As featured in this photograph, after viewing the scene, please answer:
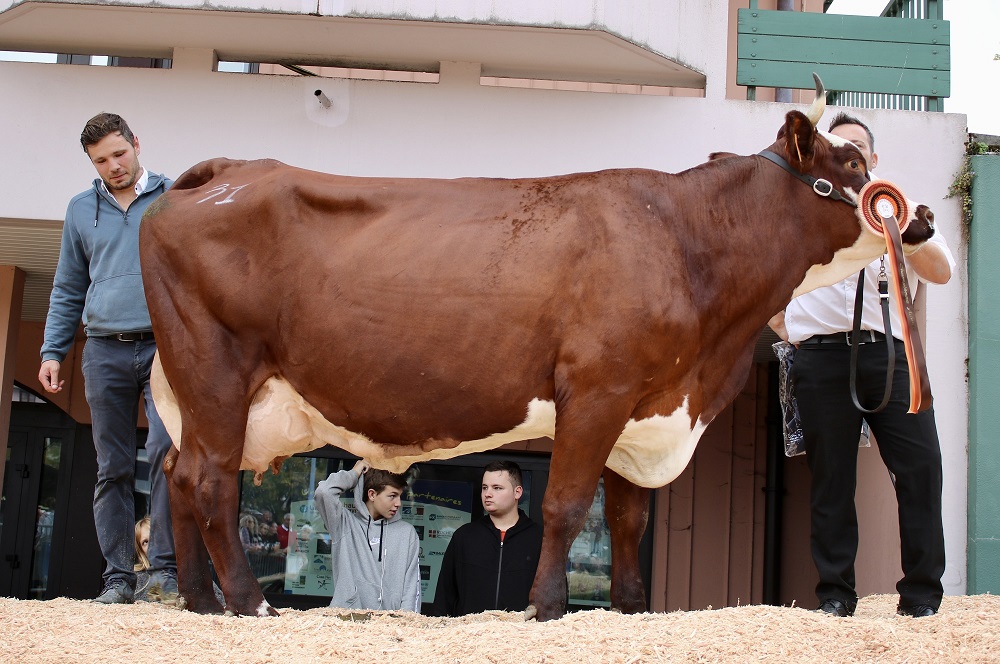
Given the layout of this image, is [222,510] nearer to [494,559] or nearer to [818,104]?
[494,559]

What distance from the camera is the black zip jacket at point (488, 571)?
6.16m

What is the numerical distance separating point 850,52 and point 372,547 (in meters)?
4.50

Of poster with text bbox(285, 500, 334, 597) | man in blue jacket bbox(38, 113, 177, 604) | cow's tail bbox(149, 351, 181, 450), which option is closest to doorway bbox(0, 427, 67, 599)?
poster with text bbox(285, 500, 334, 597)

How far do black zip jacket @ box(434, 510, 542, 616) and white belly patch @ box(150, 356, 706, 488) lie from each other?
1657 millimetres

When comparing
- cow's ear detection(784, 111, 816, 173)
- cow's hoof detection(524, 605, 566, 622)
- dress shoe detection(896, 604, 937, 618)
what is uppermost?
cow's ear detection(784, 111, 816, 173)

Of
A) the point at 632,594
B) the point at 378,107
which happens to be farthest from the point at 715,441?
the point at 632,594

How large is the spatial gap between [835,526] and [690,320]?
4.20ft

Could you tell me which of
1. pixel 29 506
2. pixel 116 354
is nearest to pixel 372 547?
pixel 116 354

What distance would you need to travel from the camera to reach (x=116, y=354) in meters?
5.09

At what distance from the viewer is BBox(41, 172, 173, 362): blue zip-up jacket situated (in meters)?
5.08

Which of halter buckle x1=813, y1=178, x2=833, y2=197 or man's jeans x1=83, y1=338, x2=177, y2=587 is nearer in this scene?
halter buckle x1=813, y1=178, x2=833, y2=197

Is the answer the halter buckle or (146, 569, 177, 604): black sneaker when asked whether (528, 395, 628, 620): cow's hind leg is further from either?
(146, 569, 177, 604): black sneaker

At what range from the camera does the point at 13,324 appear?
8266mm

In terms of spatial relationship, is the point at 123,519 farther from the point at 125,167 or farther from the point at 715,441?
the point at 715,441
